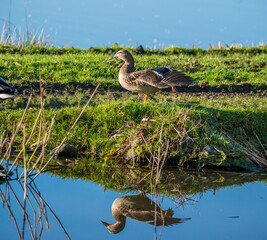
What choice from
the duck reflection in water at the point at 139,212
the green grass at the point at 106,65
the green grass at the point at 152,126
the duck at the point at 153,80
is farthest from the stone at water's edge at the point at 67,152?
the green grass at the point at 106,65

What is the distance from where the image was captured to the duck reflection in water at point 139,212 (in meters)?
4.68

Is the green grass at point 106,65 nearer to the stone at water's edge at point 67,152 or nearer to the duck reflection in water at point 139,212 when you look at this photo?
the stone at water's edge at point 67,152

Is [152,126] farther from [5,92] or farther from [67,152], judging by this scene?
[5,92]

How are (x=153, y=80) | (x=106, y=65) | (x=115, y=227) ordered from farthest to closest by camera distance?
(x=106, y=65) < (x=153, y=80) < (x=115, y=227)

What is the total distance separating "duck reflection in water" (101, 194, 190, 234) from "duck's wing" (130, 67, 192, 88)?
2663 millimetres

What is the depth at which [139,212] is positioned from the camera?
5020mm

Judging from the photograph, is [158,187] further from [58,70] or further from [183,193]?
[58,70]

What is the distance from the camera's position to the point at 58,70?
11.1 metres

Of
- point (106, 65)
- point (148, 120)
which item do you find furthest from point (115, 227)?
point (106, 65)

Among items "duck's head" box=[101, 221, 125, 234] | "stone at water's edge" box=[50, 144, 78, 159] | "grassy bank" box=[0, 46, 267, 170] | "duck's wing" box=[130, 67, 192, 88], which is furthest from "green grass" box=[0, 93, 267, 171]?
"duck's head" box=[101, 221, 125, 234]

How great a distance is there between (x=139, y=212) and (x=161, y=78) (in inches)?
128

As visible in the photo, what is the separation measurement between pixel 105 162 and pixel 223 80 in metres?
5.21

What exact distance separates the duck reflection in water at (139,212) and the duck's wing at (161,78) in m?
2.66

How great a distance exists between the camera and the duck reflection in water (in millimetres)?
4676
